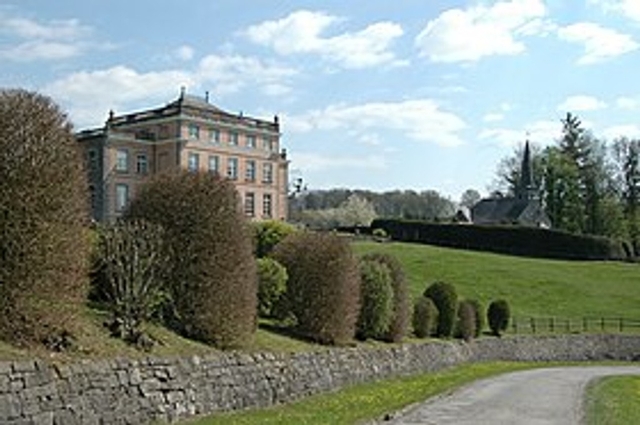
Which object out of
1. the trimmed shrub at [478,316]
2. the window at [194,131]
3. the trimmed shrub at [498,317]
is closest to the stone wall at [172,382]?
the trimmed shrub at [478,316]

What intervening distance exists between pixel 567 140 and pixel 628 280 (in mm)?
38633

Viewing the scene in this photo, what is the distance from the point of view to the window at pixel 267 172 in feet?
278

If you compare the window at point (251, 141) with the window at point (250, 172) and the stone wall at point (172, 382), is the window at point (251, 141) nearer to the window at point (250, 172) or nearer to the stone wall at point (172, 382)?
the window at point (250, 172)

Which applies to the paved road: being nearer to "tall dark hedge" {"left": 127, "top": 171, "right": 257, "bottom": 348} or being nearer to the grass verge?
the grass verge

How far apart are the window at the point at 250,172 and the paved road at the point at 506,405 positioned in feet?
187

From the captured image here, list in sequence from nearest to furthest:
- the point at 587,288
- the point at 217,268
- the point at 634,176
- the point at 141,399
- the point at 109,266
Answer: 1. the point at 141,399
2. the point at 109,266
3. the point at 217,268
4. the point at 587,288
5. the point at 634,176

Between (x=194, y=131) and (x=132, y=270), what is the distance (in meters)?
61.8

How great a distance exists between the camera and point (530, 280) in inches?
2591

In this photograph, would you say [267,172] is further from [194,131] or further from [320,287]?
[320,287]

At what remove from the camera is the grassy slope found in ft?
192

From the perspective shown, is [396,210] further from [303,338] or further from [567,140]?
[303,338]

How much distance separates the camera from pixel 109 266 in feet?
56.7

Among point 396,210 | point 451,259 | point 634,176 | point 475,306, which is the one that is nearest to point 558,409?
point 475,306

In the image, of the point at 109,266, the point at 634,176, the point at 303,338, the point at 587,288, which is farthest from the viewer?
the point at 634,176
